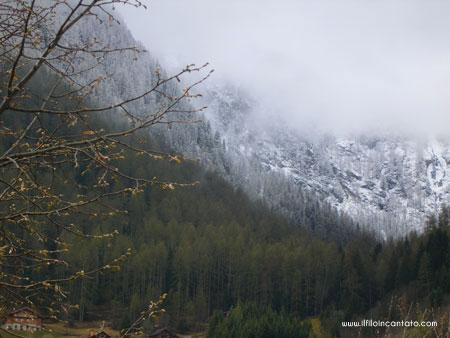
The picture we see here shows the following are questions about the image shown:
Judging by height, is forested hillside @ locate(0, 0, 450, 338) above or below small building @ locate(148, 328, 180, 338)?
above

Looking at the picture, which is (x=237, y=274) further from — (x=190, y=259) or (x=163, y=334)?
(x=163, y=334)

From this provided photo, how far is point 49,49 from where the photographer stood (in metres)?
4.34

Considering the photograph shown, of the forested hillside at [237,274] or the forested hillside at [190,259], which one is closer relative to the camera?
the forested hillside at [190,259]

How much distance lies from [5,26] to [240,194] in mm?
147257

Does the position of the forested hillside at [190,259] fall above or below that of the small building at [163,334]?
above

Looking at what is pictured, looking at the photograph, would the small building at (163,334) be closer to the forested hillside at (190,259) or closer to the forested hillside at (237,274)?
the forested hillside at (190,259)

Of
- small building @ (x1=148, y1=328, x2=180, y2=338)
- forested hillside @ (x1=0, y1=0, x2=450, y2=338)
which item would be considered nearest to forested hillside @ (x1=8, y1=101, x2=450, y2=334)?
forested hillside @ (x1=0, y1=0, x2=450, y2=338)

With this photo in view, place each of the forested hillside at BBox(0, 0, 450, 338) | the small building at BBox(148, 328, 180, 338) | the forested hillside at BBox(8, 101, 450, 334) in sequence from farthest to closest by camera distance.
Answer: the forested hillside at BBox(8, 101, 450, 334) → the small building at BBox(148, 328, 180, 338) → the forested hillside at BBox(0, 0, 450, 338)

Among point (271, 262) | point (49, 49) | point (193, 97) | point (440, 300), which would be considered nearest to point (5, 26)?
point (49, 49)

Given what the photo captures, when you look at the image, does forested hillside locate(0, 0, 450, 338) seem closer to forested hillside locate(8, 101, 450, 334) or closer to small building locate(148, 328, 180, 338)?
forested hillside locate(8, 101, 450, 334)

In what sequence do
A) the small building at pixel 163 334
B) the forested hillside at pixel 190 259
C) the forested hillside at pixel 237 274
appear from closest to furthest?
the forested hillside at pixel 190 259 < the small building at pixel 163 334 < the forested hillside at pixel 237 274

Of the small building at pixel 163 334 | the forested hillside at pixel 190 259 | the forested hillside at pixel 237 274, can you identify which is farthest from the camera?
the forested hillside at pixel 237 274

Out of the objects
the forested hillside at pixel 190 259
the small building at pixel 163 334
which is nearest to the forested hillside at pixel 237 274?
the forested hillside at pixel 190 259

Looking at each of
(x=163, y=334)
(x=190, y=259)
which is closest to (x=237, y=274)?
(x=190, y=259)
